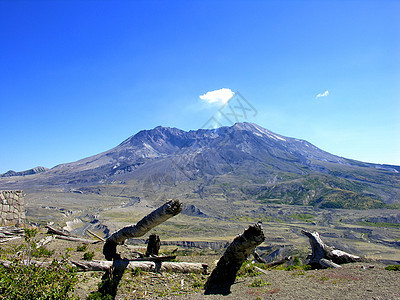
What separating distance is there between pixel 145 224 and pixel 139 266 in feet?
5.07

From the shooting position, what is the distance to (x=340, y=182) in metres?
148

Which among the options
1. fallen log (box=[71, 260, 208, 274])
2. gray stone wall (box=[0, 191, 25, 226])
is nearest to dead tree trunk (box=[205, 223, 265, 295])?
fallen log (box=[71, 260, 208, 274])

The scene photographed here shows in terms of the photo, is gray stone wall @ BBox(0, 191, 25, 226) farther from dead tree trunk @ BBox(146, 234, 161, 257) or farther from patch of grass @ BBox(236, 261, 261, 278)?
patch of grass @ BBox(236, 261, 261, 278)

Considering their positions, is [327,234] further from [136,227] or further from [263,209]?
[136,227]

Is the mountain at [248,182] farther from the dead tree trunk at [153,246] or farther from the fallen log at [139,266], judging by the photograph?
the fallen log at [139,266]

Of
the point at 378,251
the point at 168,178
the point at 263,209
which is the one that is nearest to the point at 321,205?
the point at 263,209

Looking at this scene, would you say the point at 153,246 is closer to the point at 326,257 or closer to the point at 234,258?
the point at 234,258

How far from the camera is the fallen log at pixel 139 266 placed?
877 cm

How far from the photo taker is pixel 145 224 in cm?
917

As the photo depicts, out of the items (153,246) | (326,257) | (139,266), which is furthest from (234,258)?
(326,257)

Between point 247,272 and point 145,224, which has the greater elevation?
point 145,224

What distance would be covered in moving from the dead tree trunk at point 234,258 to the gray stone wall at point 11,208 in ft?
44.5

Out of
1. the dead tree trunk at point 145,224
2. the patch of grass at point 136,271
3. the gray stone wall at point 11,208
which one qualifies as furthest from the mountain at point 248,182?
the patch of grass at point 136,271

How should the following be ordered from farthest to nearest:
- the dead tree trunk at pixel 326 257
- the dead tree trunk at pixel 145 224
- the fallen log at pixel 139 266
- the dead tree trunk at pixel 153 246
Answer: the dead tree trunk at pixel 326 257 → the dead tree trunk at pixel 153 246 → the fallen log at pixel 139 266 → the dead tree trunk at pixel 145 224
